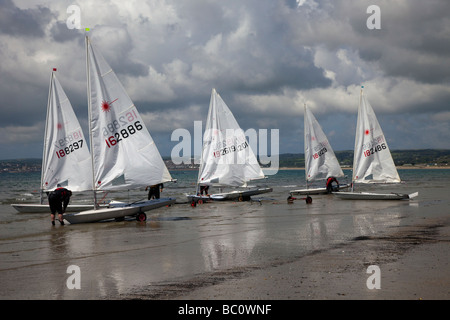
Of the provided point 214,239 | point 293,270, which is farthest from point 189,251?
point 293,270

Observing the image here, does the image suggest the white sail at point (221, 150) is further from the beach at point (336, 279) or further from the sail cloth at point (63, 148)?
the beach at point (336, 279)

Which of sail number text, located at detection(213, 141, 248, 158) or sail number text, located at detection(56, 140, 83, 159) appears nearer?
sail number text, located at detection(56, 140, 83, 159)

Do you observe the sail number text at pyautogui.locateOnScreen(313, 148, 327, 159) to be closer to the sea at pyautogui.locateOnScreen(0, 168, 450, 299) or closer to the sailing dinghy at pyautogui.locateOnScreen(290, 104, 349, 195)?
the sailing dinghy at pyautogui.locateOnScreen(290, 104, 349, 195)

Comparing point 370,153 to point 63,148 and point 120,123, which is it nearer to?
point 120,123

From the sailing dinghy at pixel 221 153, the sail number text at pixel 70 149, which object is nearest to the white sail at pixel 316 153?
the sailing dinghy at pixel 221 153

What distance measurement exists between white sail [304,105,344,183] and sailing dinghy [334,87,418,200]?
461 cm

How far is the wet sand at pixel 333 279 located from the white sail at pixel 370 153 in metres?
17.7

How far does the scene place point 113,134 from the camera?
1650cm

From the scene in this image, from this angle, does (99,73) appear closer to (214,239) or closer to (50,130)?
(50,130)

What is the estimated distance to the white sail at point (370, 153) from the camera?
27.5m

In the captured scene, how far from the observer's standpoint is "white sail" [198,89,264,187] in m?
26.6

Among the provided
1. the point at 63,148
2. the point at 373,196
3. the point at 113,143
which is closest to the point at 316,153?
the point at 373,196
